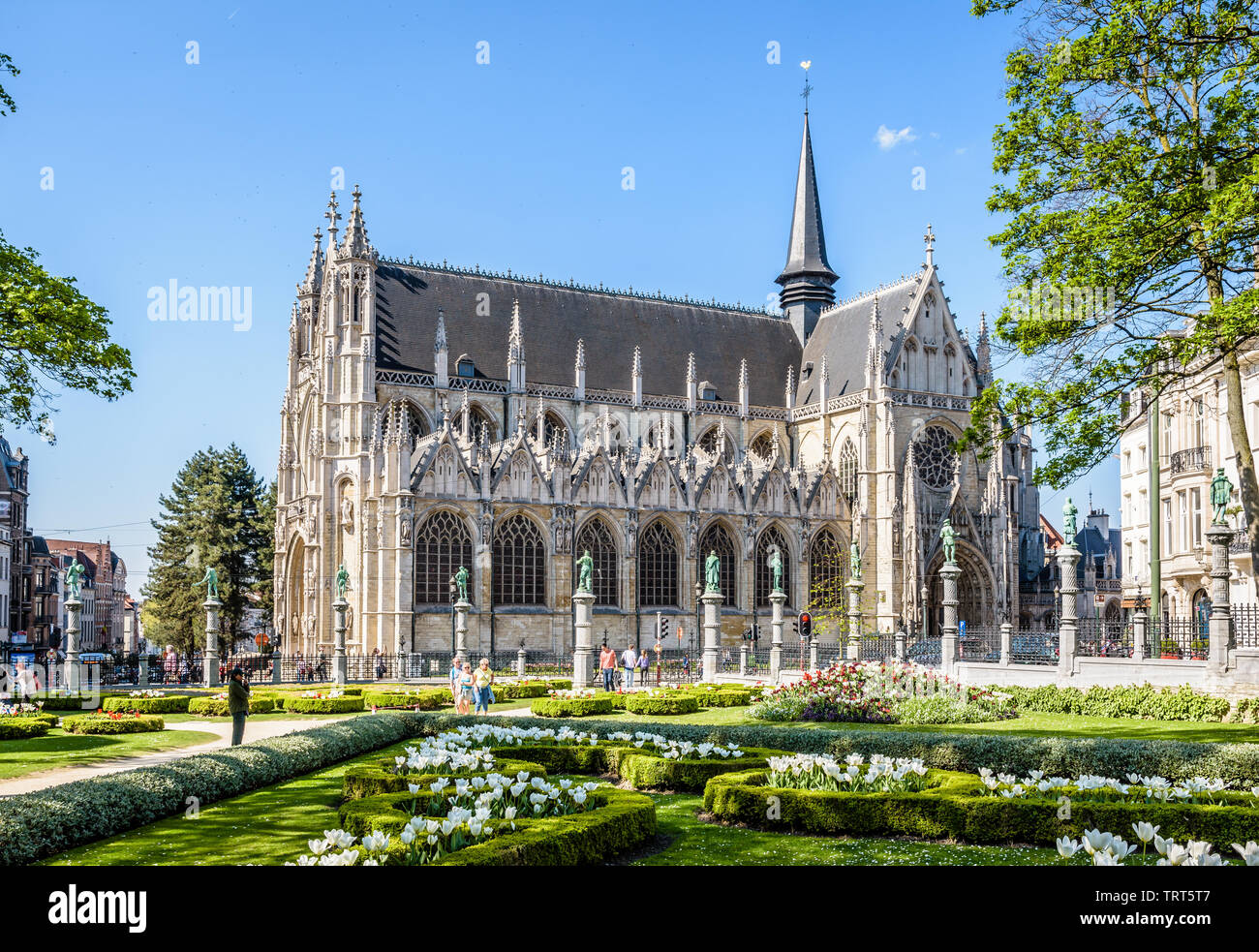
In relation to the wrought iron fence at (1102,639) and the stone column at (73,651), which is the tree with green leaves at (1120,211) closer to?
the wrought iron fence at (1102,639)

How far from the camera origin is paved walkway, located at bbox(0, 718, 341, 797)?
1595 cm

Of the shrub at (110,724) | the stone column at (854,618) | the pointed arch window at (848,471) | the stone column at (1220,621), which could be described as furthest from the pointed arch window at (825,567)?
the shrub at (110,724)

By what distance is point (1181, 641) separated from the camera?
102 ft

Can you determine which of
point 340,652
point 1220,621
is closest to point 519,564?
point 340,652

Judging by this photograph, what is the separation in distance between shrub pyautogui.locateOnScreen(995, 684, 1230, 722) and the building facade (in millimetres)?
25800

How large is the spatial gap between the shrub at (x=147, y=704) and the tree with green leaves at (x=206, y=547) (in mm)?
30387

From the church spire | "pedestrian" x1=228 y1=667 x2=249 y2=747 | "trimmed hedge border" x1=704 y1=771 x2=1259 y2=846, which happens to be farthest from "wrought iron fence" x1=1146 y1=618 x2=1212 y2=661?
the church spire

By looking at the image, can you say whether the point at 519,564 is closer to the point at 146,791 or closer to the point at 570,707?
the point at 570,707

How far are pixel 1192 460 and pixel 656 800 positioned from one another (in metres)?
35.3

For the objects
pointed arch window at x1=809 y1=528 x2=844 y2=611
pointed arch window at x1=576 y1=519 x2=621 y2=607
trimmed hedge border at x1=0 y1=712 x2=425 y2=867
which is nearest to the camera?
trimmed hedge border at x1=0 y1=712 x2=425 y2=867

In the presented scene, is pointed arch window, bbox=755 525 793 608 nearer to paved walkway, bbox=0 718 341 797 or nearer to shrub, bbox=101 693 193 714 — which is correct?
shrub, bbox=101 693 193 714

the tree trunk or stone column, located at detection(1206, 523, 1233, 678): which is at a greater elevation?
the tree trunk
